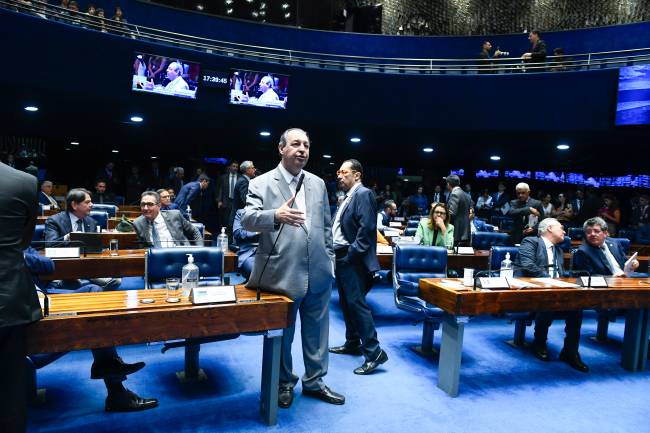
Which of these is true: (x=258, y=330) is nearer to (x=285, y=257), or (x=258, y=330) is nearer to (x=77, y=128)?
(x=285, y=257)

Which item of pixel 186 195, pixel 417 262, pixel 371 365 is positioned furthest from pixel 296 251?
pixel 186 195

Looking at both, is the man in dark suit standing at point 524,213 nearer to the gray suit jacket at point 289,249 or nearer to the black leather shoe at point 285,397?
the gray suit jacket at point 289,249

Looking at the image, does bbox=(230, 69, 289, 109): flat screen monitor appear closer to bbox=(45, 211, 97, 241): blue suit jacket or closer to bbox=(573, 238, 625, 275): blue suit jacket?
bbox=(45, 211, 97, 241): blue suit jacket

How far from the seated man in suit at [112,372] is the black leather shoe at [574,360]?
3169 mm

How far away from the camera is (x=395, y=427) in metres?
2.68

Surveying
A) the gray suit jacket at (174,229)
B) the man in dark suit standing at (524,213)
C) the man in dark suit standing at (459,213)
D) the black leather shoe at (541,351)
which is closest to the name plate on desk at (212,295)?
the gray suit jacket at (174,229)

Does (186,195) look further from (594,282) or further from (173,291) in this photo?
(594,282)

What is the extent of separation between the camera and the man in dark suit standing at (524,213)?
5.56 meters

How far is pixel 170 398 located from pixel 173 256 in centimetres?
105

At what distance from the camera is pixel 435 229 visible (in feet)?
16.4

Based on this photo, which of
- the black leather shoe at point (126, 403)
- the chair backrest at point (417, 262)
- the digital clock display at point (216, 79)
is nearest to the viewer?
the black leather shoe at point (126, 403)

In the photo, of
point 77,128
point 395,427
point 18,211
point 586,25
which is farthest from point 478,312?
point 586,25

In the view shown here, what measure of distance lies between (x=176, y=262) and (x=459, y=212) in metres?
3.63

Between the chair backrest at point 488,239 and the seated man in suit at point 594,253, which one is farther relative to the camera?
the chair backrest at point 488,239
